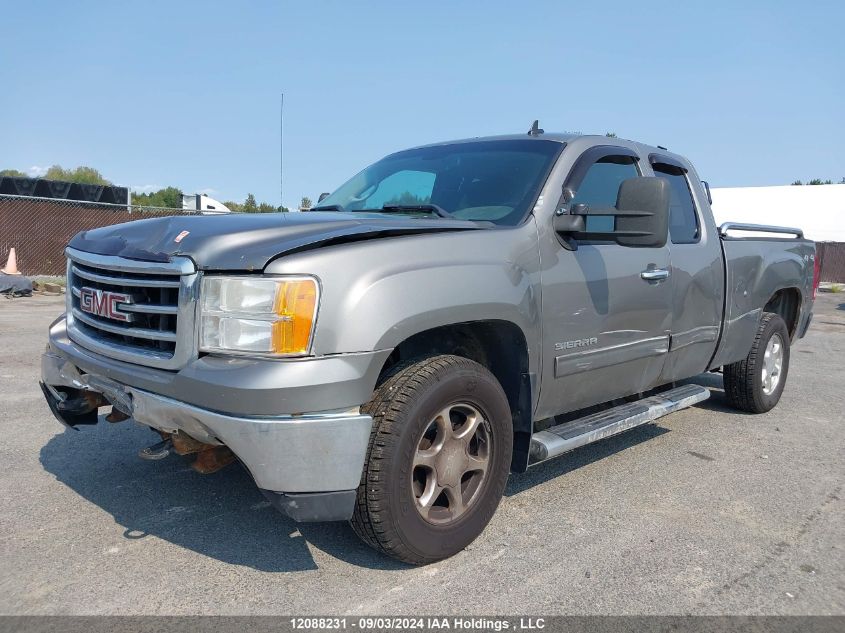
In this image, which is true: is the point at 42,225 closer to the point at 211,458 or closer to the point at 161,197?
the point at 211,458

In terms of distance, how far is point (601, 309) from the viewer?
3.69m

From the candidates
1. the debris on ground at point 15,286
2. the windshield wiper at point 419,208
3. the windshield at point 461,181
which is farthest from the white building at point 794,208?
the windshield wiper at point 419,208

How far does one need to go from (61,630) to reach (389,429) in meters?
1.30

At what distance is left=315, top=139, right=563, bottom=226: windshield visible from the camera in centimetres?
365

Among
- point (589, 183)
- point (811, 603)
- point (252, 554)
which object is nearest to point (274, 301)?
point (252, 554)

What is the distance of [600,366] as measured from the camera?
12.4ft

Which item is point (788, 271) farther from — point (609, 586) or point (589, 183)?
point (609, 586)

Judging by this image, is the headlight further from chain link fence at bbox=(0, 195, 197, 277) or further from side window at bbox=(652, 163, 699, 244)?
chain link fence at bbox=(0, 195, 197, 277)

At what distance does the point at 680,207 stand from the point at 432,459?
2815mm

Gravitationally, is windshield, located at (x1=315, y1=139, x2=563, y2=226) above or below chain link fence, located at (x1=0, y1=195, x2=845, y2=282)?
above

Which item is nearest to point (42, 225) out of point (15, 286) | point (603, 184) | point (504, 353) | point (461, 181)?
point (15, 286)

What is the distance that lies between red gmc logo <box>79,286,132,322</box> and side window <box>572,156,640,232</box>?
2.24 meters

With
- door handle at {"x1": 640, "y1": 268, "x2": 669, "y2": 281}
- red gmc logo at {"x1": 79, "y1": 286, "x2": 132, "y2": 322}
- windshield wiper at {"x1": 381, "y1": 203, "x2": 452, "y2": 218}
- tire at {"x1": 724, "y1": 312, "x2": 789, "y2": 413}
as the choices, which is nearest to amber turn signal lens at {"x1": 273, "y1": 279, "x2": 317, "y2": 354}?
red gmc logo at {"x1": 79, "y1": 286, "x2": 132, "y2": 322}

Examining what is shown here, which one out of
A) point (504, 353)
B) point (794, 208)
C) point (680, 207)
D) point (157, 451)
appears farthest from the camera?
point (794, 208)
